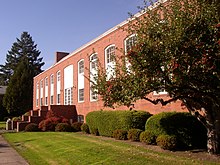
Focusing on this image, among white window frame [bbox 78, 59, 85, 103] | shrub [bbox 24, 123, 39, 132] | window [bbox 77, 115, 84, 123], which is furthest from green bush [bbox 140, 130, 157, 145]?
window [bbox 77, 115, 84, 123]

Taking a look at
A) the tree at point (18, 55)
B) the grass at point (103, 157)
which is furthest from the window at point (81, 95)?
the tree at point (18, 55)

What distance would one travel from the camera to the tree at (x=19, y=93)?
50531mm

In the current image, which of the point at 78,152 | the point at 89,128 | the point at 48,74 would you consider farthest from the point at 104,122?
the point at 48,74

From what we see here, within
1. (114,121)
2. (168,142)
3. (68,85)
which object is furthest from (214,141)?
(68,85)

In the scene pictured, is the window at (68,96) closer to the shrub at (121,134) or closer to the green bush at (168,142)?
the shrub at (121,134)

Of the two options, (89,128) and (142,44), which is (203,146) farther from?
(89,128)

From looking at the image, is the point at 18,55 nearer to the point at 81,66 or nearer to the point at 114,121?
the point at 81,66

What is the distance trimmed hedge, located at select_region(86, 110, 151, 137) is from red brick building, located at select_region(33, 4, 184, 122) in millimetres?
1171

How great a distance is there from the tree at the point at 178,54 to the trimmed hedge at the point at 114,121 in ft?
20.1

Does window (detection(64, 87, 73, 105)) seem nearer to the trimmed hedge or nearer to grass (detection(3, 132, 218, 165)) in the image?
the trimmed hedge

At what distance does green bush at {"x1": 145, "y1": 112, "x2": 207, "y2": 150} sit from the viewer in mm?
12288

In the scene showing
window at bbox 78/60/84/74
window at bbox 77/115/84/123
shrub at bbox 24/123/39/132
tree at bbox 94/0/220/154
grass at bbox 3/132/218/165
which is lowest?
grass at bbox 3/132/218/165

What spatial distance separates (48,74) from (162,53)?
3453 centimetres

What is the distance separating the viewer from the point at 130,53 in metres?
8.74
